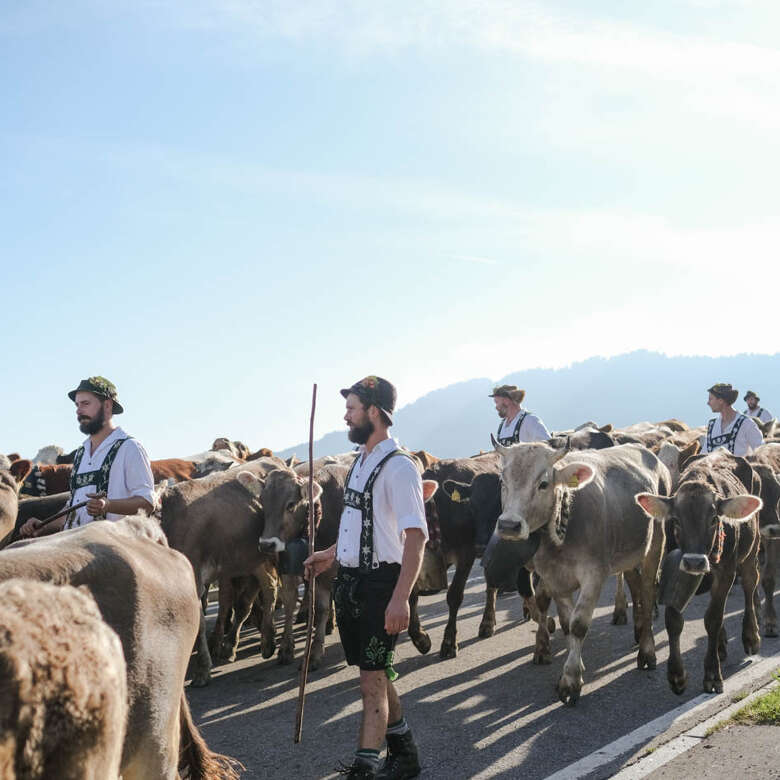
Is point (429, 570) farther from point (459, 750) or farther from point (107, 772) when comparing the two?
point (107, 772)

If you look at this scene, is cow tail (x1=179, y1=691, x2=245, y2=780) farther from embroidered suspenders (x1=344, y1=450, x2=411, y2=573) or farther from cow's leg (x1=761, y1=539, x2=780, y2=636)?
cow's leg (x1=761, y1=539, x2=780, y2=636)

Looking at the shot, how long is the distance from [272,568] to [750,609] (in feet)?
16.0

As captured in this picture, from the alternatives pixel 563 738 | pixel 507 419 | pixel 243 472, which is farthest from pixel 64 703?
pixel 507 419

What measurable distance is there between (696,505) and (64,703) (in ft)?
20.4

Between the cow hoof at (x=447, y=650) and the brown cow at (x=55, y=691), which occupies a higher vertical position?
the brown cow at (x=55, y=691)

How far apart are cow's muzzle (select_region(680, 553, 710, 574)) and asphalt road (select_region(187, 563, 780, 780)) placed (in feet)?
3.20

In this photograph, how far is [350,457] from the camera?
12.8 m

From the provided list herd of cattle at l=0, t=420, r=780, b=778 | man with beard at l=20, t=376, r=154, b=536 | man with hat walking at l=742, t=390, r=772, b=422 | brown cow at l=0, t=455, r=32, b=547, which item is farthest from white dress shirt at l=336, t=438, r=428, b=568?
man with hat walking at l=742, t=390, r=772, b=422

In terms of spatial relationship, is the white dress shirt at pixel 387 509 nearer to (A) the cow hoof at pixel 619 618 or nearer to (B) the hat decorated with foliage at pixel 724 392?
(A) the cow hoof at pixel 619 618

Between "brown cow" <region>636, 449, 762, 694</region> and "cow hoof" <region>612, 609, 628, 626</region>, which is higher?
"brown cow" <region>636, 449, 762, 694</region>

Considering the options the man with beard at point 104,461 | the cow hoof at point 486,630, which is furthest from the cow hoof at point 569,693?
the man with beard at point 104,461

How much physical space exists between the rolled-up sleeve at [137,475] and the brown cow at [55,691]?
13.6 feet

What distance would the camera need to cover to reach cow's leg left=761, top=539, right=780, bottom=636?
890cm

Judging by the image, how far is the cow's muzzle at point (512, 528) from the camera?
22.9 ft
